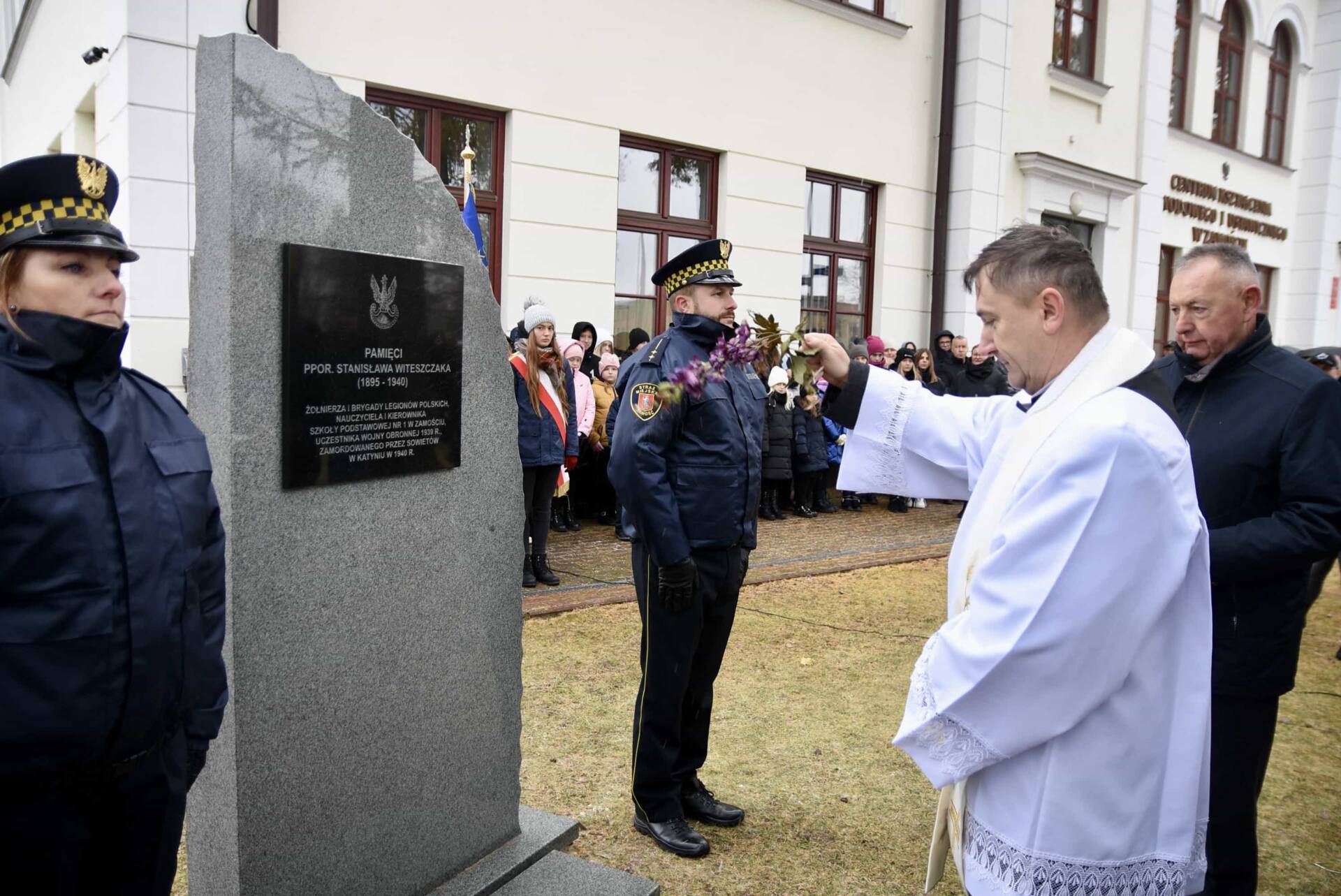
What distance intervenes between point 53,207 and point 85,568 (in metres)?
0.73

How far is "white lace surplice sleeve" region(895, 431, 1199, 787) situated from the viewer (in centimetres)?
189

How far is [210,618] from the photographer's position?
85.0 inches

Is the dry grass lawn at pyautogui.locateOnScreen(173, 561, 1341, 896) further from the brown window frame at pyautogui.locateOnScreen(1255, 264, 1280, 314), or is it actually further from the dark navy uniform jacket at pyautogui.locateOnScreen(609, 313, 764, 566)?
the brown window frame at pyautogui.locateOnScreen(1255, 264, 1280, 314)

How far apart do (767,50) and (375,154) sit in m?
9.08

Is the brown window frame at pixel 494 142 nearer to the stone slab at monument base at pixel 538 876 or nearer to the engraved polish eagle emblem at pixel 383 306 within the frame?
the engraved polish eagle emblem at pixel 383 306

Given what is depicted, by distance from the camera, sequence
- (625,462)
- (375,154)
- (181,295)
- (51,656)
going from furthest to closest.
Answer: (181,295) → (625,462) → (375,154) → (51,656)

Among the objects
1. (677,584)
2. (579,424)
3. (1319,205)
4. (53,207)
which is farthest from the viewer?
(1319,205)

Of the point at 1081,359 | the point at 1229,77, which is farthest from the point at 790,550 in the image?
the point at 1229,77

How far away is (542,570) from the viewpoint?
7195 mm

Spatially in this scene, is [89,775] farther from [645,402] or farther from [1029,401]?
[1029,401]

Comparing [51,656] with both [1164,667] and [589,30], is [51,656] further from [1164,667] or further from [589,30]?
[589,30]

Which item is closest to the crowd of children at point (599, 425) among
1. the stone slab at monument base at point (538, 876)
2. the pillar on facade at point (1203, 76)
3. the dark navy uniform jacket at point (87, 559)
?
the stone slab at monument base at point (538, 876)

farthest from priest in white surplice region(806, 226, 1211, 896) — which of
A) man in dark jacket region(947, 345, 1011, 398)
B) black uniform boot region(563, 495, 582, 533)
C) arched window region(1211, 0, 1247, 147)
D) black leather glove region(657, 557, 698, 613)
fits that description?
arched window region(1211, 0, 1247, 147)

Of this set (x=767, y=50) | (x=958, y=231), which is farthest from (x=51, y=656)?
(x=958, y=231)
